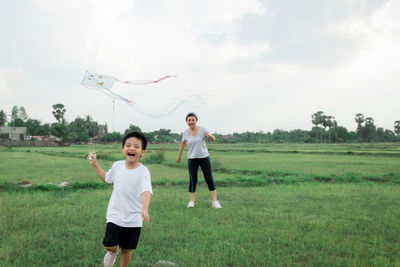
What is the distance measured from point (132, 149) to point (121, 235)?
0.94m

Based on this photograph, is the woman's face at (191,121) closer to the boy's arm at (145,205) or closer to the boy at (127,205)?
the boy at (127,205)

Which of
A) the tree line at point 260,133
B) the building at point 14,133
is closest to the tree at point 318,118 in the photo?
the tree line at point 260,133

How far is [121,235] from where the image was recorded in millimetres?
2918

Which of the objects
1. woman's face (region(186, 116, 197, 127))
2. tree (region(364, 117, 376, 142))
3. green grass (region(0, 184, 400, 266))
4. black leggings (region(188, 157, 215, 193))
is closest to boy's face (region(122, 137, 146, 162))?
green grass (region(0, 184, 400, 266))

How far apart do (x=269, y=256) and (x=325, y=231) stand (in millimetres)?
1573

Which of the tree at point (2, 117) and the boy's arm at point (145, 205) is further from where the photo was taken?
the tree at point (2, 117)

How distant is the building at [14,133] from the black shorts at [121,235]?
3080 inches

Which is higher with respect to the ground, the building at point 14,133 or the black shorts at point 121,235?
the building at point 14,133

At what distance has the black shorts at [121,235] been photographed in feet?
9.26

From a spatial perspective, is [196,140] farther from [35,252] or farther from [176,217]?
[35,252]

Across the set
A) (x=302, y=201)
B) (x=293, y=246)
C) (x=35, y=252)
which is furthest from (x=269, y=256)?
(x=302, y=201)

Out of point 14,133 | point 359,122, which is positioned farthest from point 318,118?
point 14,133

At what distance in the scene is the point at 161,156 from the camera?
20.6 metres

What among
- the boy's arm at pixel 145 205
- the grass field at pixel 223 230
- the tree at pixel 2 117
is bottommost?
the grass field at pixel 223 230
